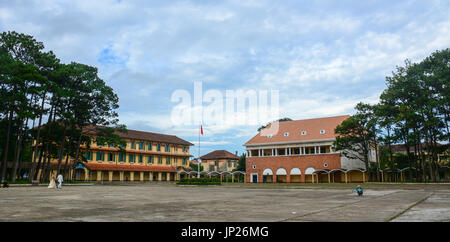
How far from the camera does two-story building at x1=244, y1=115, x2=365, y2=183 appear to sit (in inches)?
2126

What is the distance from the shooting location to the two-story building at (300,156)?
54000 mm

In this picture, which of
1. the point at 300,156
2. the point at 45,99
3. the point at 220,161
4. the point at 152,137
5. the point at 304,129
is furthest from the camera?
the point at 220,161

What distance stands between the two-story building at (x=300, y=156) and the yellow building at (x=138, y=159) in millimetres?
19239

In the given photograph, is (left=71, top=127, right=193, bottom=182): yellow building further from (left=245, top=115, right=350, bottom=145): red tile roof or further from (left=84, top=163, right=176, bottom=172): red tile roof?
(left=245, top=115, right=350, bottom=145): red tile roof

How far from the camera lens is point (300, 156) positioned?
57.2m

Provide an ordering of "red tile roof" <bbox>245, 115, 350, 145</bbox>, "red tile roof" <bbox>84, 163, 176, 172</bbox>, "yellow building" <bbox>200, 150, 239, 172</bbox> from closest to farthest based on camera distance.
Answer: "red tile roof" <bbox>245, 115, 350, 145</bbox>, "red tile roof" <bbox>84, 163, 176, 172</bbox>, "yellow building" <bbox>200, 150, 239, 172</bbox>

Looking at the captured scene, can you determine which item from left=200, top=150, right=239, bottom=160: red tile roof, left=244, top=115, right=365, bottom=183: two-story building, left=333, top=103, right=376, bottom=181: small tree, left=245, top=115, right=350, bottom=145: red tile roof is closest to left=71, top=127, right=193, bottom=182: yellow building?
left=200, top=150, right=239, bottom=160: red tile roof

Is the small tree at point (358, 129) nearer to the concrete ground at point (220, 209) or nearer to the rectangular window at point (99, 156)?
the concrete ground at point (220, 209)

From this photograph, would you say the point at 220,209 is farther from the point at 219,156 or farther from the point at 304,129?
the point at 219,156

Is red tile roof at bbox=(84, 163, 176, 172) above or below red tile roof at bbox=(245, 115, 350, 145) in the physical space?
below

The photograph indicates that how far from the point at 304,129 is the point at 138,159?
3308cm

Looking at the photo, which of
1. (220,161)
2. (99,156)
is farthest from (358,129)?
(99,156)

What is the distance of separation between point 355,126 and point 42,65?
40.8m

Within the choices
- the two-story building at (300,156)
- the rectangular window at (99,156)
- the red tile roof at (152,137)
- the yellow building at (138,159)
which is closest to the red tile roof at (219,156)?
the yellow building at (138,159)
